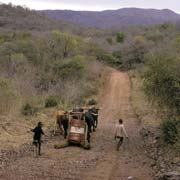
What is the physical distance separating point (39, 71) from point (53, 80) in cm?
188

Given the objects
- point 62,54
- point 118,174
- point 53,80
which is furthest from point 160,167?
point 62,54

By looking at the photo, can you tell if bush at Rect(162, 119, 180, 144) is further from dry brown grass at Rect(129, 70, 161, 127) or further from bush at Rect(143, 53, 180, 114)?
dry brown grass at Rect(129, 70, 161, 127)

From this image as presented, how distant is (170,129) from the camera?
68.5 feet

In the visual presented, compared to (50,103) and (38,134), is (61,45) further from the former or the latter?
(38,134)

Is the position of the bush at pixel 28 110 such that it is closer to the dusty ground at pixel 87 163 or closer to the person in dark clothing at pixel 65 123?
the dusty ground at pixel 87 163

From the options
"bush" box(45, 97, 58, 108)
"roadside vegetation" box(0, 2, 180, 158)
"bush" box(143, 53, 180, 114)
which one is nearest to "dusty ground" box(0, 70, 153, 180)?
"roadside vegetation" box(0, 2, 180, 158)

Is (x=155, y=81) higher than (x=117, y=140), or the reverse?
(x=155, y=81)

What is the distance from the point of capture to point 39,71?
1738 inches

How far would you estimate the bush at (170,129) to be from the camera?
20.4m

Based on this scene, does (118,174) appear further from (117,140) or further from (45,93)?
(45,93)

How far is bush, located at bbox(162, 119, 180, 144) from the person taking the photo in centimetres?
2041

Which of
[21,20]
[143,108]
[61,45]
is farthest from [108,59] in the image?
[21,20]

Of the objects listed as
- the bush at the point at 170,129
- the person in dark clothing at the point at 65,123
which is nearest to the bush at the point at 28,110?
the person in dark clothing at the point at 65,123

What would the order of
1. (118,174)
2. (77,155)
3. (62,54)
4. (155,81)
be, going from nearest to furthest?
(118,174) → (77,155) → (155,81) → (62,54)
